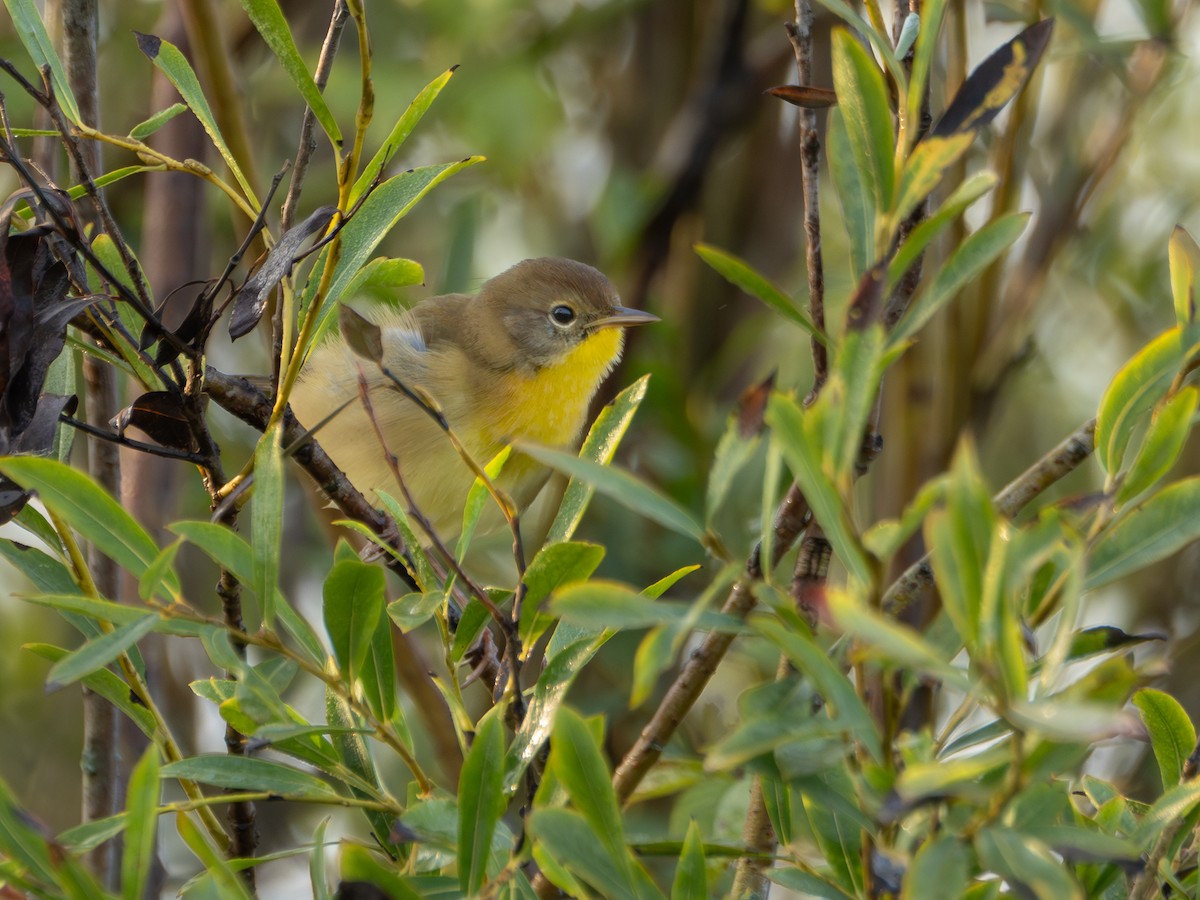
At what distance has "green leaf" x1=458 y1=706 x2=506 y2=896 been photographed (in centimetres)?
100

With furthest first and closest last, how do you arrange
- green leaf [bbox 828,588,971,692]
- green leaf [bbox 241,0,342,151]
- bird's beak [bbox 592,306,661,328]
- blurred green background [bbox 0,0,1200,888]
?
bird's beak [bbox 592,306,661,328] → blurred green background [bbox 0,0,1200,888] → green leaf [bbox 241,0,342,151] → green leaf [bbox 828,588,971,692]

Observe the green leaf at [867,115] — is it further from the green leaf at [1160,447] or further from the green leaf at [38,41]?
the green leaf at [38,41]

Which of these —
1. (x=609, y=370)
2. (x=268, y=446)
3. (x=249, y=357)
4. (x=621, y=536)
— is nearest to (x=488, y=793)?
(x=268, y=446)

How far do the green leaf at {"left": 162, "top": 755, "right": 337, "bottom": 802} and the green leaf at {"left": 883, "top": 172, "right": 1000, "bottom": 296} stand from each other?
645mm

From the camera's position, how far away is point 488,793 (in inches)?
39.5

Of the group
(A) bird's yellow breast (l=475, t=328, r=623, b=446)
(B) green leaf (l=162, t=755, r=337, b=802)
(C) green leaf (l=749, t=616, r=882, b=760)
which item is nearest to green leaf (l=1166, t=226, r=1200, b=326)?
(C) green leaf (l=749, t=616, r=882, b=760)

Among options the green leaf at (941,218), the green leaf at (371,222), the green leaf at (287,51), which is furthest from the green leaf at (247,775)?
the green leaf at (941,218)

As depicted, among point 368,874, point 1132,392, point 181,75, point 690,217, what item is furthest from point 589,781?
point 690,217

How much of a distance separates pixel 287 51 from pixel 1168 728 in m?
Result: 0.99

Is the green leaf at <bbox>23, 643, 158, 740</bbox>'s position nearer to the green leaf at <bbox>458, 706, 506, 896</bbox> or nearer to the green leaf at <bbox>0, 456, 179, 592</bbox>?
the green leaf at <bbox>0, 456, 179, 592</bbox>

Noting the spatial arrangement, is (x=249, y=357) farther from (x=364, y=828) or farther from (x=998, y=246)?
(x=998, y=246)

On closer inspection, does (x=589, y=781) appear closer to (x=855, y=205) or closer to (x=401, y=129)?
(x=855, y=205)

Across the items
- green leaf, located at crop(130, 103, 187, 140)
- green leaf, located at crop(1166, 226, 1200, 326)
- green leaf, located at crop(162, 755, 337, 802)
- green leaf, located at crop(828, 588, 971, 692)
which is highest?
green leaf, located at crop(130, 103, 187, 140)

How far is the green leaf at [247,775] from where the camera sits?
112cm
